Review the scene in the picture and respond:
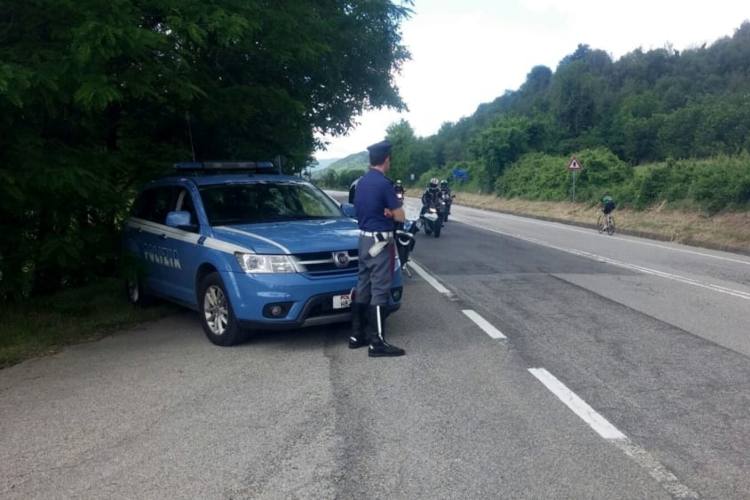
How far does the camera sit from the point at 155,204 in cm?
905

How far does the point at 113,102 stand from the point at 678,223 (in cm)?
2341

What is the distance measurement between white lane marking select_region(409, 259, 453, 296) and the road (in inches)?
58.4

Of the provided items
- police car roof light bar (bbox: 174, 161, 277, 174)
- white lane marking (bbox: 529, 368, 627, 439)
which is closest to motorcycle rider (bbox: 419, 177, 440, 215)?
police car roof light bar (bbox: 174, 161, 277, 174)

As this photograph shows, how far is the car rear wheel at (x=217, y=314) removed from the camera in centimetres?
700

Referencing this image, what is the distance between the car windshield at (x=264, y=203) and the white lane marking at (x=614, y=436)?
3519 millimetres

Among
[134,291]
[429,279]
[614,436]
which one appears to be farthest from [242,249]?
[429,279]

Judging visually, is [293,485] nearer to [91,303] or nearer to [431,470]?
[431,470]

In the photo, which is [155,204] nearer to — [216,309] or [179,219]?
[179,219]

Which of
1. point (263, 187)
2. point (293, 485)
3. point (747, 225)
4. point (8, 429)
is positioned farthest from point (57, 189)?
point (747, 225)

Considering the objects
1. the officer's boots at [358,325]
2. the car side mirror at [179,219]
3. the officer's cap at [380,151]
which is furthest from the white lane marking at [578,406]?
the car side mirror at [179,219]

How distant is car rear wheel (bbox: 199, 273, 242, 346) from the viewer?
276 inches

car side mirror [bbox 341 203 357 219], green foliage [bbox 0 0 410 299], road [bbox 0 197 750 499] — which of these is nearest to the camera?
road [bbox 0 197 750 499]

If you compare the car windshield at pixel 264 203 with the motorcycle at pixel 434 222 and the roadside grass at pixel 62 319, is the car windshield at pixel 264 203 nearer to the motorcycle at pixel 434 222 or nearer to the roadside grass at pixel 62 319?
the roadside grass at pixel 62 319

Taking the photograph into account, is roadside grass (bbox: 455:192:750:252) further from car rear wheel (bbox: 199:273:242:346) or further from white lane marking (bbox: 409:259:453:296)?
car rear wheel (bbox: 199:273:242:346)
